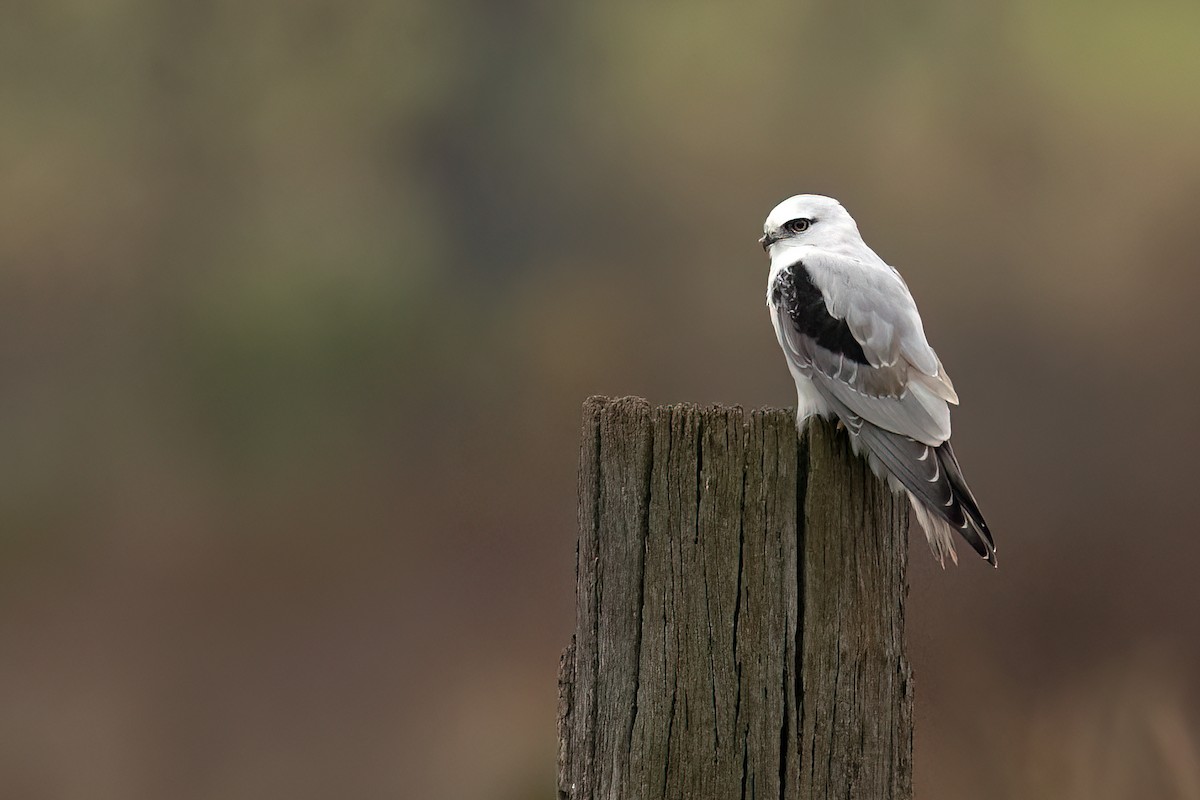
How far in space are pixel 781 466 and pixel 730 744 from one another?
54 cm

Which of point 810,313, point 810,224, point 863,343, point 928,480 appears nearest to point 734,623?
point 928,480

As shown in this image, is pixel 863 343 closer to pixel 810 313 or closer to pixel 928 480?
pixel 810 313

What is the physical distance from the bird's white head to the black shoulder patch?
31 centimetres

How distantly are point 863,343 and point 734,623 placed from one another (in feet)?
3.57

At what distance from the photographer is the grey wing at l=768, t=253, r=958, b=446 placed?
2.62 meters

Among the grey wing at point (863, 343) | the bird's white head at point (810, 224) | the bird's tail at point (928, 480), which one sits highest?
the bird's white head at point (810, 224)

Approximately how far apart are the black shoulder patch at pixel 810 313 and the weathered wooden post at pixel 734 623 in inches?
30.0

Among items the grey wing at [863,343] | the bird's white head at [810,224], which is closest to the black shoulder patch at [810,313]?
the grey wing at [863,343]

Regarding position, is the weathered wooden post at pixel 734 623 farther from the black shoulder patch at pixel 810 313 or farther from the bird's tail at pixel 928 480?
the black shoulder patch at pixel 810 313

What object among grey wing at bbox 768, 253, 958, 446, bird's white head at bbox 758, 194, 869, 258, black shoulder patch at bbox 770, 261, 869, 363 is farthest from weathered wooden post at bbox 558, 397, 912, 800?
bird's white head at bbox 758, 194, 869, 258

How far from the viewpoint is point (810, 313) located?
9.58 feet

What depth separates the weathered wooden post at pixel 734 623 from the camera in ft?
6.48

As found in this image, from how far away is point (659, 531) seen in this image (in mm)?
2037

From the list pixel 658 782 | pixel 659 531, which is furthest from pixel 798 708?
pixel 659 531
